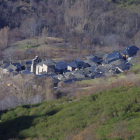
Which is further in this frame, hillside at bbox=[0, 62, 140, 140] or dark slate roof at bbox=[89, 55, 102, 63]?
dark slate roof at bbox=[89, 55, 102, 63]

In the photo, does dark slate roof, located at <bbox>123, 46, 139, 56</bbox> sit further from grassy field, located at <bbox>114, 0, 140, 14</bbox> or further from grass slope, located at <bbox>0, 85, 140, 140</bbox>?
grassy field, located at <bbox>114, 0, 140, 14</bbox>

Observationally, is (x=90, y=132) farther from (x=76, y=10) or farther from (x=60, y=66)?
(x=76, y=10)

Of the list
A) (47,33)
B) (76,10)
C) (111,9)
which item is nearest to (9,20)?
(47,33)

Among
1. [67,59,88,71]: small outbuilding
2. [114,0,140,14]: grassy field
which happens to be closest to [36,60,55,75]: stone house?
[67,59,88,71]: small outbuilding

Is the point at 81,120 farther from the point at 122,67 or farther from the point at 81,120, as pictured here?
the point at 122,67

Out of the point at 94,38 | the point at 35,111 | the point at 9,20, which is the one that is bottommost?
the point at 35,111

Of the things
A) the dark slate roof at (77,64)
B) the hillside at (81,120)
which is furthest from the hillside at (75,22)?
the hillside at (81,120)

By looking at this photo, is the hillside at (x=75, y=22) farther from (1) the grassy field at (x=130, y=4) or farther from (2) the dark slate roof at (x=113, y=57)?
(2) the dark slate roof at (x=113, y=57)

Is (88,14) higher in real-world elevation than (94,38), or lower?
higher

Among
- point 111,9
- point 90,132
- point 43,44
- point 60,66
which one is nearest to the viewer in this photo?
point 90,132
